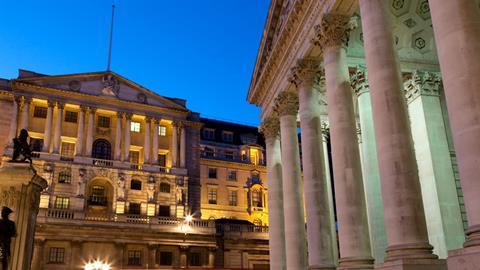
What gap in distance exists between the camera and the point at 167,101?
70.5m

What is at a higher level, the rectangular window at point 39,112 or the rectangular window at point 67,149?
the rectangular window at point 39,112

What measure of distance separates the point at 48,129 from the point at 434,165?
53127 mm

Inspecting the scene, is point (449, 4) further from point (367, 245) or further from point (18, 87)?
point (18, 87)

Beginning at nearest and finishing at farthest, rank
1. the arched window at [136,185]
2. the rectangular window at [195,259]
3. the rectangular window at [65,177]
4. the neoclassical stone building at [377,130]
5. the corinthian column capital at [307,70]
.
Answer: the neoclassical stone building at [377,130], the corinthian column capital at [307,70], the rectangular window at [195,259], the rectangular window at [65,177], the arched window at [136,185]

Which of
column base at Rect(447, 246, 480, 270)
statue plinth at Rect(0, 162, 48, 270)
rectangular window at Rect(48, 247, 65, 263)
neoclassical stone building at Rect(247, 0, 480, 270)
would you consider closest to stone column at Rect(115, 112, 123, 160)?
rectangular window at Rect(48, 247, 65, 263)

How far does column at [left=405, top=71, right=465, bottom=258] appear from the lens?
2259cm

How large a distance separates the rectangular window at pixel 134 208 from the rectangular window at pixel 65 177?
29.1ft

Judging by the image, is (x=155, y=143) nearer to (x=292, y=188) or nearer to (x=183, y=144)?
(x=183, y=144)

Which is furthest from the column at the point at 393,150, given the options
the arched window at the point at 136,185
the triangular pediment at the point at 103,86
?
the triangular pediment at the point at 103,86

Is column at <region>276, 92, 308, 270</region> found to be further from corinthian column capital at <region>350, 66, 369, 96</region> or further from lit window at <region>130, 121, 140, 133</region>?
lit window at <region>130, 121, 140, 133</region>

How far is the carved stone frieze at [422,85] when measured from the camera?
84.0 feet

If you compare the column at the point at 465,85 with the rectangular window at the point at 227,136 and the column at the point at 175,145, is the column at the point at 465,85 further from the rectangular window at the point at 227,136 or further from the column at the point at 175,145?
the rectangular window at the point at 227,136

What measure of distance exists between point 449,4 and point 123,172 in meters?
56.8

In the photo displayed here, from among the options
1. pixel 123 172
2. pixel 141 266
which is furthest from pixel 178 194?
pixel 141 266
